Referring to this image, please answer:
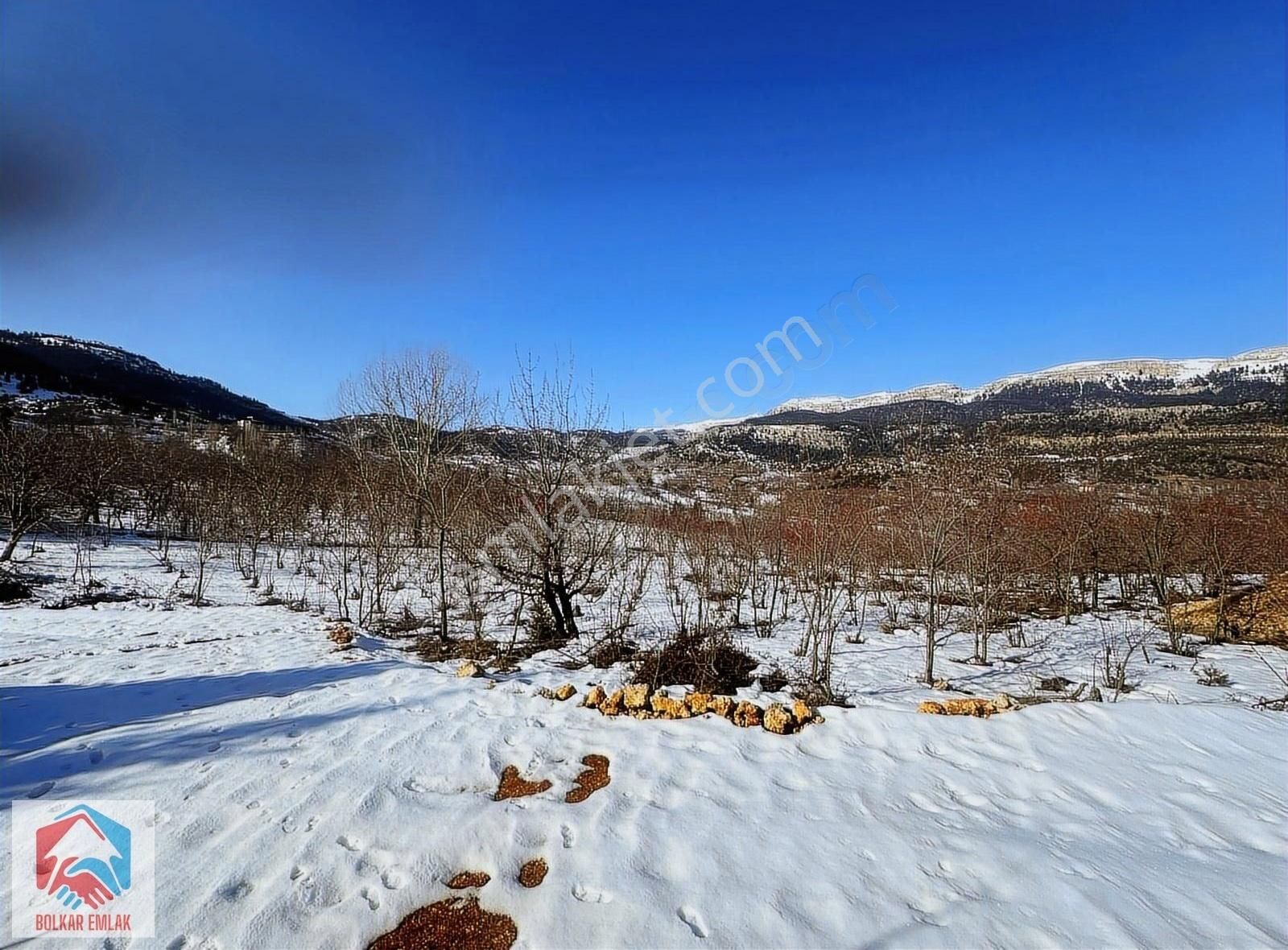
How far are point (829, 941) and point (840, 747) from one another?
2.04 metres

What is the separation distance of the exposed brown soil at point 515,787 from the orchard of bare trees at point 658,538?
9.45 ft

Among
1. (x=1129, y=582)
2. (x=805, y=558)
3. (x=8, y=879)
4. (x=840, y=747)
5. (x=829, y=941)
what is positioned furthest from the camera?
(x=1129, y=582)

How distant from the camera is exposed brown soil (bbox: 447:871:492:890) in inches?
107

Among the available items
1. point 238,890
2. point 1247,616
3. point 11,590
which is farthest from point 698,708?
point 11,590

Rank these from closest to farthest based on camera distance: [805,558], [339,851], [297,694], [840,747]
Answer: [339,851]
[840,747]
[297,694]
[805,558]

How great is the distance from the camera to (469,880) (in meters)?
2.76

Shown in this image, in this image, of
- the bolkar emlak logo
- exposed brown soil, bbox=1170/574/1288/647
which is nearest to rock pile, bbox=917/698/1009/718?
the bolkar emlak logo

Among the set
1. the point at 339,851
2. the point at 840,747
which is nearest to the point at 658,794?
the point at 840,747

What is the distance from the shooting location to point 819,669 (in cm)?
677

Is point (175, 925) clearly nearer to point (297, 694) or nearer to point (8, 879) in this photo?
point (8, 879)

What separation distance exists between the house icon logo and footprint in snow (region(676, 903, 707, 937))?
2.92 metres

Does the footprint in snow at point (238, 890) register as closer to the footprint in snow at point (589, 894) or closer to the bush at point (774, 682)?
the footprint in snow at point (589, 894)

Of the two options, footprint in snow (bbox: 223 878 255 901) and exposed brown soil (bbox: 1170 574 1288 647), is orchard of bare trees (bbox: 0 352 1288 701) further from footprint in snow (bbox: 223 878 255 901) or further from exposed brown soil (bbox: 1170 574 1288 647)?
footprint in snow (bbox: 223 878 255 901)

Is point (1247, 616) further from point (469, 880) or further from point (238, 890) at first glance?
point (238, 890)
